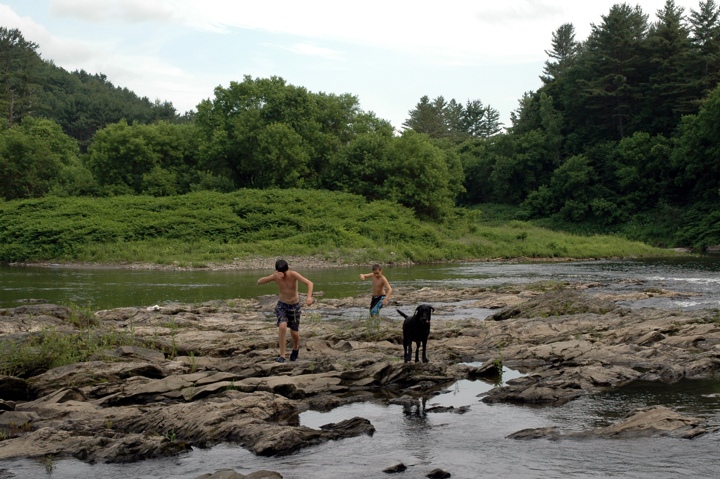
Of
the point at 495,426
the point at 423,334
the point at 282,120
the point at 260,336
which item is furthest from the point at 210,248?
the point at 495,426

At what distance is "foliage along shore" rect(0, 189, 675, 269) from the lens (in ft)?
179

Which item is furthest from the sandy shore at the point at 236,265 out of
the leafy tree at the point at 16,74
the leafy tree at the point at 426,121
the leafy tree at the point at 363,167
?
the leafy tree at the point at 426,121

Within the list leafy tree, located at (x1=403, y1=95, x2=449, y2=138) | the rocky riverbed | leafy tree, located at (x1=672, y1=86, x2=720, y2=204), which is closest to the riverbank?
the rocky riverbed

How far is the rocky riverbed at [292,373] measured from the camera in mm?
9836

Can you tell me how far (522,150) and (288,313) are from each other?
3312 inches

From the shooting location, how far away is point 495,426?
1045 centimetres

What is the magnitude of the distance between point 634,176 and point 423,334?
72201mm

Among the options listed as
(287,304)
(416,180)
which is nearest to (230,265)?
(416,180)

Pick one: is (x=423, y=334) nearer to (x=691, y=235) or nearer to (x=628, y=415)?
(x=628, y=415)

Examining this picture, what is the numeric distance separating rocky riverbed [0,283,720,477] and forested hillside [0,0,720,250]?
50545 mm

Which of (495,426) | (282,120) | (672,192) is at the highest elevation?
(282,120)

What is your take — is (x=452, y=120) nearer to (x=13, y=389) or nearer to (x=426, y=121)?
(x=426, y=121)

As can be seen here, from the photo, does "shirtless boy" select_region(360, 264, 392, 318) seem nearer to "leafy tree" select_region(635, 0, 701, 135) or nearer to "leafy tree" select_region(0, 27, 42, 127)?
"leafy tree" select_region(635, 0, 701, 135)

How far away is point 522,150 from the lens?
310 feet
